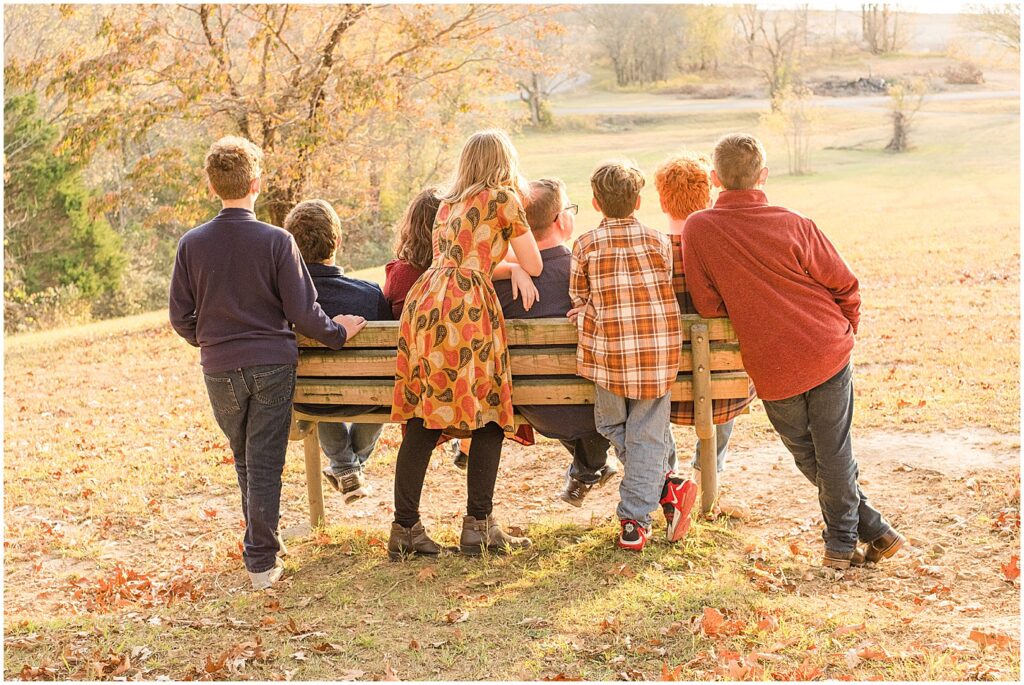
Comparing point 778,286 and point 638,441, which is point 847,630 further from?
point 778,286

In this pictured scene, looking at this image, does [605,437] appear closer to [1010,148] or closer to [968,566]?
[968,566]

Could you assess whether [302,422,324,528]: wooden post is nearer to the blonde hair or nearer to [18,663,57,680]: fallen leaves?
the blonde hair

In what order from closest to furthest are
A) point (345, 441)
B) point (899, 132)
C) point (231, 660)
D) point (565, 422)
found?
1. point (231, 660)
2. point (565, 422)
3. point (345, 441)
4. point (899, 132)

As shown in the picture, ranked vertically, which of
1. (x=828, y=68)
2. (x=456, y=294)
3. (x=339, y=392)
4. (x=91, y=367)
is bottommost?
(x=91, y=367)

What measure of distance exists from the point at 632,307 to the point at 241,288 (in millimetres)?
1782

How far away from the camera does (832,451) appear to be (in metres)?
4.56

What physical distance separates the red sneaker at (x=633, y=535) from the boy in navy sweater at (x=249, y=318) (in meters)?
1.68

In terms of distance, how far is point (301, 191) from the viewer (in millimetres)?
15695

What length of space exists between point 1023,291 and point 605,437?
823cm

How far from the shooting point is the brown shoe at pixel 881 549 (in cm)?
472

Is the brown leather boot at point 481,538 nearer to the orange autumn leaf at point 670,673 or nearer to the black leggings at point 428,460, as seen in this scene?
the black leggings at point 428,460

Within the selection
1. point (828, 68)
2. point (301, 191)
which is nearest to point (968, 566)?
point (301, 191)

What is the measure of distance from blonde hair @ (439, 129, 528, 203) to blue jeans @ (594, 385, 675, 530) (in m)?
1.08

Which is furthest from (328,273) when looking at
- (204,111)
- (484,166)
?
(204,111)
